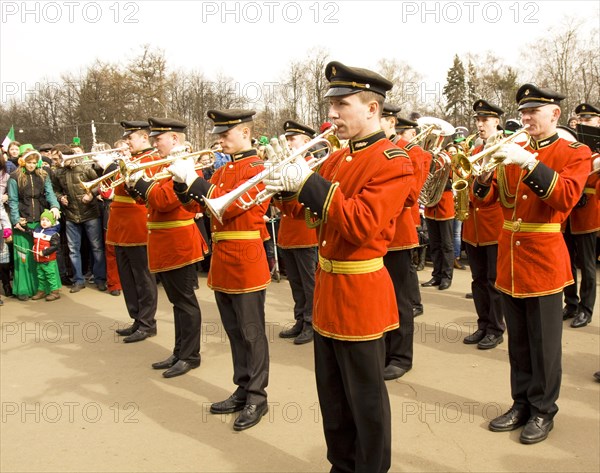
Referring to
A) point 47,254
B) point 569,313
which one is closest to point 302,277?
point 569,313

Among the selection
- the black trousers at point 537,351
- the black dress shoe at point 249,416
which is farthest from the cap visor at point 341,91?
the black dress shoe at point 249,416

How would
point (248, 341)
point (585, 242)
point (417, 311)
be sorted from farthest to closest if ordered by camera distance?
1. point (417, 311)
2. point (585, 242)
3. point (248, 341)

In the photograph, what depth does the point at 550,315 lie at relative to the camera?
3938 mm

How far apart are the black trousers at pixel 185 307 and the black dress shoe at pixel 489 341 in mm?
2826

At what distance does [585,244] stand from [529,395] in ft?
11.1

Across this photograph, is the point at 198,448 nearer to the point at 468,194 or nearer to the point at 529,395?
the point at 529,395

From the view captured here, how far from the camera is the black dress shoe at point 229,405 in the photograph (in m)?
4.53

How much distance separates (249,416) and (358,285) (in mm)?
1864

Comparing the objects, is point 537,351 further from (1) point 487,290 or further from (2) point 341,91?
(2) point 341,91

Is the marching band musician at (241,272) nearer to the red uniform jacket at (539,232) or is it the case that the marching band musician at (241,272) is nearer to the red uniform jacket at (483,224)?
the red uniform jacket at (539,232)

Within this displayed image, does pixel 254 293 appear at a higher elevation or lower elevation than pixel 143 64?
lower

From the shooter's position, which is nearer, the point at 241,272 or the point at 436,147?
the point at 241,272

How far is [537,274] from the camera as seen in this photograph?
3900mm

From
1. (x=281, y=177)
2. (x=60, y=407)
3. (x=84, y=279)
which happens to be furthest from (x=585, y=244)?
(x=84, y=279)
